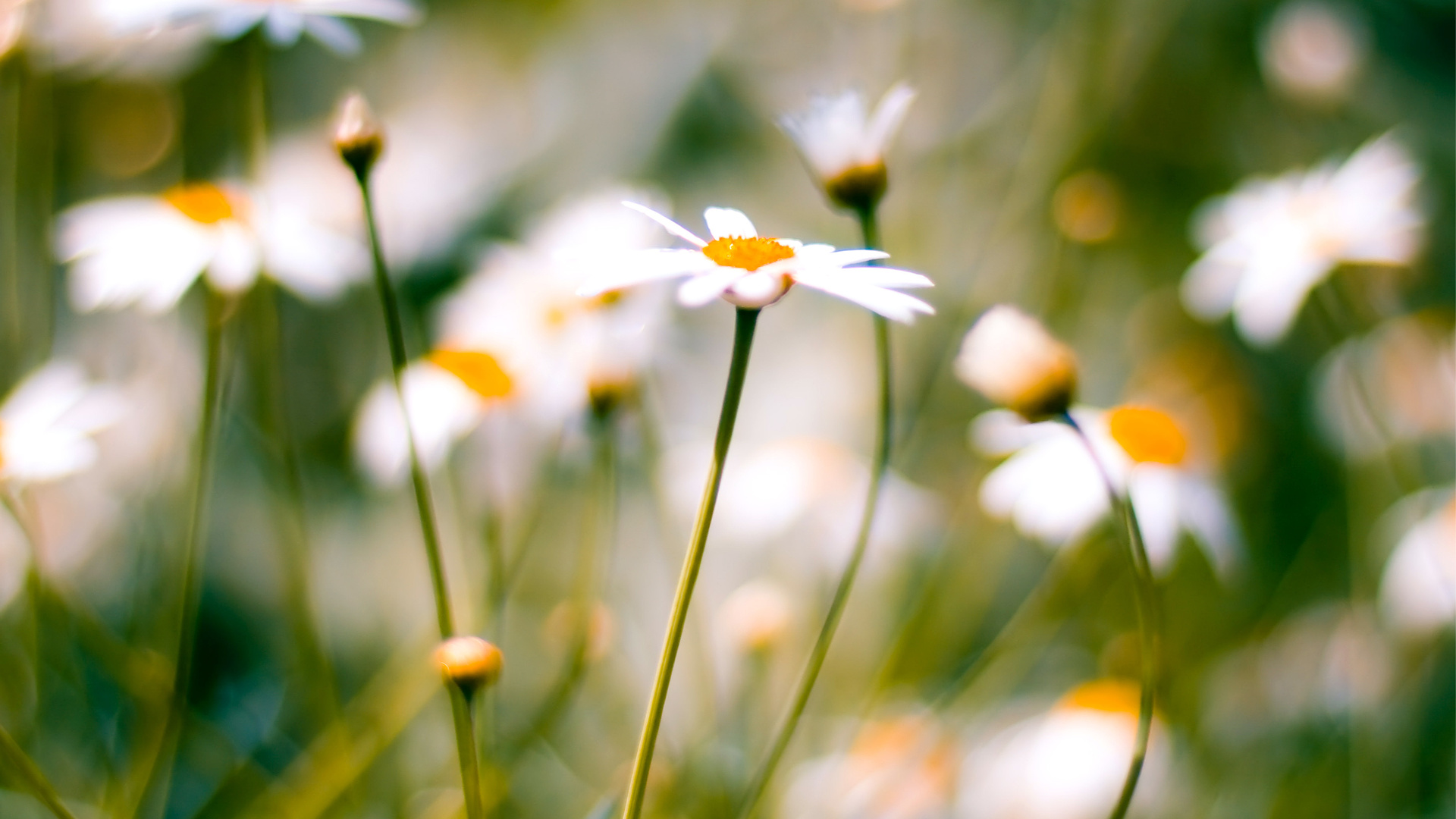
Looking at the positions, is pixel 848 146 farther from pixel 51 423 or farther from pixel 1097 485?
pixel 51 423

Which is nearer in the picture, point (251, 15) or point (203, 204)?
point (251, 15)

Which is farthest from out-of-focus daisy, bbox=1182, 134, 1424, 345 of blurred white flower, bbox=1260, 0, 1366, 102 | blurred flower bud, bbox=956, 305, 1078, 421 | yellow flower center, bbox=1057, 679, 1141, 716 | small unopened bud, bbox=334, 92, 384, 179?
small unopened bud, bbox=334, 92, 384, 179

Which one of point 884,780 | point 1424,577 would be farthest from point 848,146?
point 1424,577

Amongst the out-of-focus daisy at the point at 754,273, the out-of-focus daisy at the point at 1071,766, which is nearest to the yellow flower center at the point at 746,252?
the out-of-focus daisy at the point at 754,273

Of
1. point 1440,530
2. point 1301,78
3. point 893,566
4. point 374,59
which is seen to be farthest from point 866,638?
point 374,59

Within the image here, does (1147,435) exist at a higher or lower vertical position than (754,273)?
higher

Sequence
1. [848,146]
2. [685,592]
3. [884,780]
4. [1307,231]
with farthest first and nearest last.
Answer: [1307,231]
[884,780]
[848,146]
[685,592]
